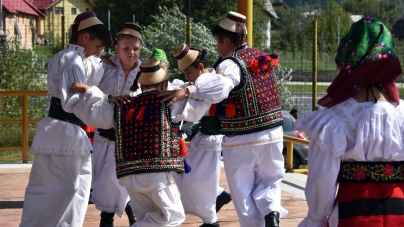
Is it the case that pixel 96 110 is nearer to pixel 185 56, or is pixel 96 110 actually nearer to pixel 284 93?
pixel 185 56

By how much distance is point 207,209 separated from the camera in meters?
6.57

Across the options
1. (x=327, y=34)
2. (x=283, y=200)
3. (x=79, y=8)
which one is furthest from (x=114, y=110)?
(x=327, y=34)

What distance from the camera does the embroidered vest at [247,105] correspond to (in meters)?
6.17

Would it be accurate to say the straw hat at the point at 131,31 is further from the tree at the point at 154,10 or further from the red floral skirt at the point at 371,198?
the tree at the point at 154,10

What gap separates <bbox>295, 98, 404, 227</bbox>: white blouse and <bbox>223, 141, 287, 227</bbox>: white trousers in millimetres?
2020

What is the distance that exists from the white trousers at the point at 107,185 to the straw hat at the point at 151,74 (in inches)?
66.3

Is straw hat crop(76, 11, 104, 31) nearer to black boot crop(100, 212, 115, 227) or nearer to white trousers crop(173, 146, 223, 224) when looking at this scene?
white trousers crop(173, 146, 223, 224)

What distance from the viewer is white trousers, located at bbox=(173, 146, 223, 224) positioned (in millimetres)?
6574

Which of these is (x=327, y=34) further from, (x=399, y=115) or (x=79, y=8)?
(x=399, y=115)

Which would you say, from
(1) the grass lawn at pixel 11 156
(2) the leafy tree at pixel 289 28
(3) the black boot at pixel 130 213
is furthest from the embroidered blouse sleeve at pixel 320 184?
(2) the leafy tree at pixel 289 28

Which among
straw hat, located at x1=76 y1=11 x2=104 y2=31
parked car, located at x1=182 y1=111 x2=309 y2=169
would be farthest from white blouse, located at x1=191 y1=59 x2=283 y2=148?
parked car, located at x1=182 y1=111 x2=309 y2=169

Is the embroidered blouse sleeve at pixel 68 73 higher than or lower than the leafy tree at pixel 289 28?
lower

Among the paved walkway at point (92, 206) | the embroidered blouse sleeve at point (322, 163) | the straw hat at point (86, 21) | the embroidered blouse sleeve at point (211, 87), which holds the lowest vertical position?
the paved walkway at point (92, 206)

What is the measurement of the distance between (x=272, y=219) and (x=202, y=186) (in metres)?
0.75
